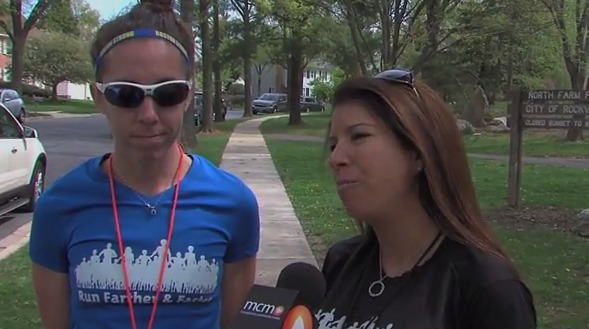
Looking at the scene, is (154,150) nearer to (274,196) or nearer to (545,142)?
(274,196)

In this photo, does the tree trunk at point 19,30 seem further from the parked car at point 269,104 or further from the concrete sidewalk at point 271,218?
the concrete sidewalk at point 271,218

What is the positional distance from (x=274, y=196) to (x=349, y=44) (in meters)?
18.2

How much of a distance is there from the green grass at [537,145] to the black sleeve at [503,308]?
1785 cm

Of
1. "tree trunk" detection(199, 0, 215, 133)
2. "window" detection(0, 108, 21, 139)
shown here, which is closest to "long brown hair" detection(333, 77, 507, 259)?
"window" detection(0, 108, 21, 139)

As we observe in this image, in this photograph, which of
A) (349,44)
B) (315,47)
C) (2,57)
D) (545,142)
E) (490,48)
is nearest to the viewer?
(490,48)

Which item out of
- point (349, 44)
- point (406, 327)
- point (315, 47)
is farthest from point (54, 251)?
point (315, 47)

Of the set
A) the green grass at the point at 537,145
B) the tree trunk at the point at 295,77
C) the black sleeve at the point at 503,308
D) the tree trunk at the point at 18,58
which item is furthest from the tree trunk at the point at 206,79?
the black sleeve at the point at 503,308

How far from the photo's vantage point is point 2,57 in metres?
76.6

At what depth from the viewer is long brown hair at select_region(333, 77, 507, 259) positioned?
1.67m

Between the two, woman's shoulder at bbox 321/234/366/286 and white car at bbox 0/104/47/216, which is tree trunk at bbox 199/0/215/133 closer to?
white car at bbox 0/104/47/216

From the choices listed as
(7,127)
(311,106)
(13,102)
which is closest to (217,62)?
(13,102)

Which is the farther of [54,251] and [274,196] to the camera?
[274,196]

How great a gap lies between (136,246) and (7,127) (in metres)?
9.05

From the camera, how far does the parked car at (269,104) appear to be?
6294 cm
